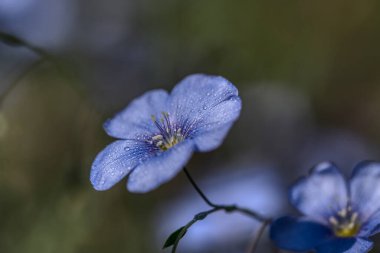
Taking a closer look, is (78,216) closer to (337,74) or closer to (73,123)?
(73,123)

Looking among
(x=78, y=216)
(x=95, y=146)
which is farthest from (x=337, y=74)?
(x=78, y=216)

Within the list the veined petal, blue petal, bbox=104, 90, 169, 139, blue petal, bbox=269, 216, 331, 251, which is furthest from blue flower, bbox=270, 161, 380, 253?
blue petal, bbox=104, 90, 169, 139

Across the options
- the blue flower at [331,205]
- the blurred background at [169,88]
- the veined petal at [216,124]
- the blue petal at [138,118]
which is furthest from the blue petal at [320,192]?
the blurred background at [169,88]

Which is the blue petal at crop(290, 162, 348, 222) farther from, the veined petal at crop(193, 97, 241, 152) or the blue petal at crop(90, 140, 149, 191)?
the blue petal at crop(90, 140, 149, 191)

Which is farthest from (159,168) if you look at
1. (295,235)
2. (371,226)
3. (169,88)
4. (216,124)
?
(169,88)

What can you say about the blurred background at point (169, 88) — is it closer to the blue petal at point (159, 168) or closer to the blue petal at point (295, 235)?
the blue petal at point (295, 235)

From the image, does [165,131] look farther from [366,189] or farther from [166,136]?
[366,189]
